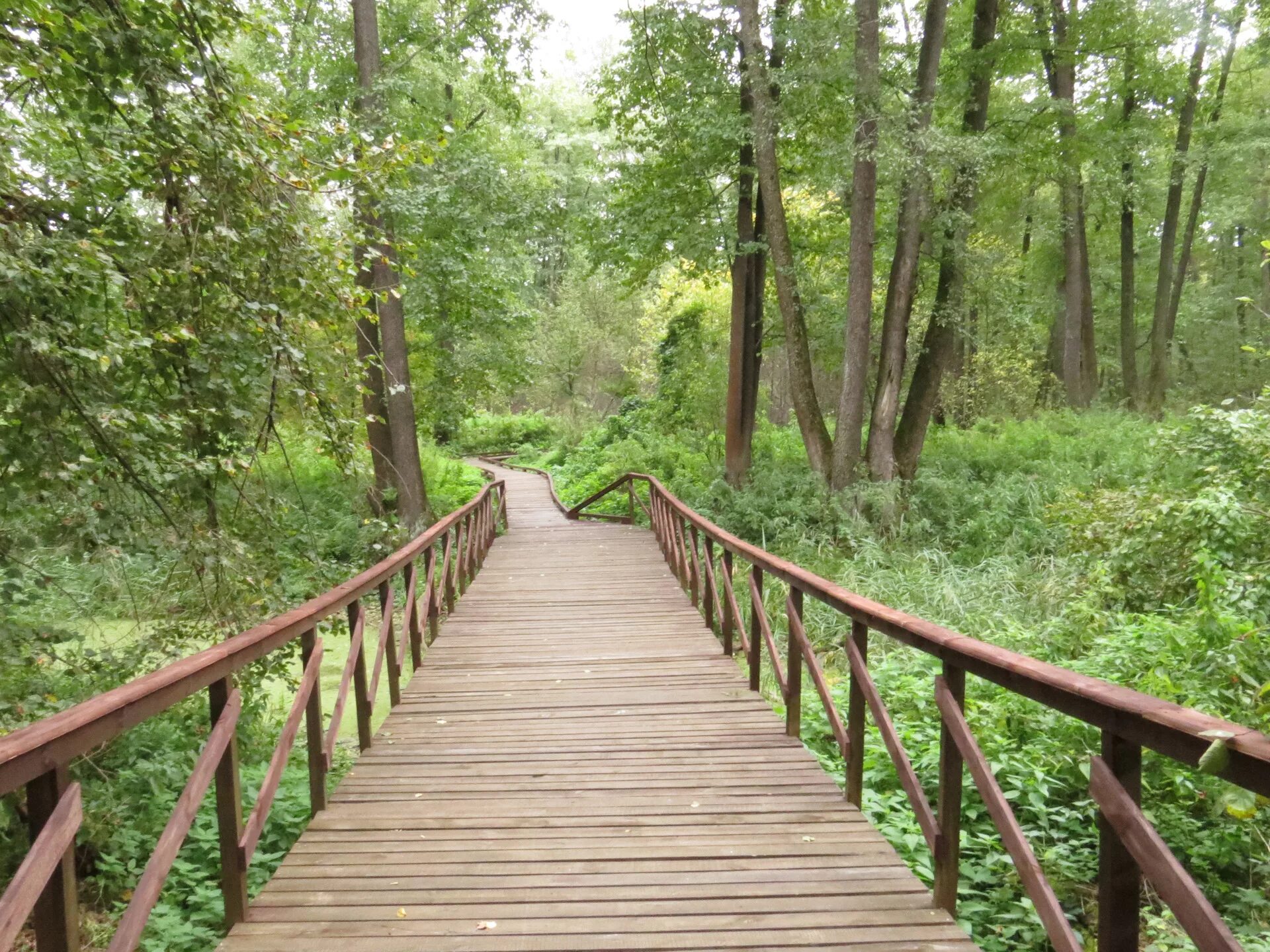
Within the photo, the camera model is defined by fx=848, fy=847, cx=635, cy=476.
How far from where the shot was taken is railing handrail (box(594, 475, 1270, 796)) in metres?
1.57

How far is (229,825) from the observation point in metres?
2.89

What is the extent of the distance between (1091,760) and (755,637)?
338 cm

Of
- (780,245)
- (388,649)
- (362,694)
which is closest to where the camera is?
(362,694)

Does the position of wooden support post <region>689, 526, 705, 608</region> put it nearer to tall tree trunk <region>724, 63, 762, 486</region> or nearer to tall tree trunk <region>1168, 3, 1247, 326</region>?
tall tree trunk <region>724, 63, 762, 486</region>

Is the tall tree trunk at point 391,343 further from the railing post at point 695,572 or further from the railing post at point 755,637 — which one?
the railing post at point 755,637

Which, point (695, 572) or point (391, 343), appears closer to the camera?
point (695, 572)

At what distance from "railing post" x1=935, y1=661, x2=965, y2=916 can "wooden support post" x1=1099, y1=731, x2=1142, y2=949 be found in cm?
83

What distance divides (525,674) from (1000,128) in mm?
11849

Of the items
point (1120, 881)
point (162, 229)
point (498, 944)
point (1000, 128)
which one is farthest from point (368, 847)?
point (1000, 128)

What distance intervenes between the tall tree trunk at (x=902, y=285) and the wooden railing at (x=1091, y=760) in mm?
7881

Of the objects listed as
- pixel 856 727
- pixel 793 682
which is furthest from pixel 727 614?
pixel 856 727

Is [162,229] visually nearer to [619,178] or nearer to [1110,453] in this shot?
[619,178]

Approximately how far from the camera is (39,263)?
3.48 meters

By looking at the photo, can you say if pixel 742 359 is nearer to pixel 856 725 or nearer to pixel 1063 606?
pixel 1063 606
